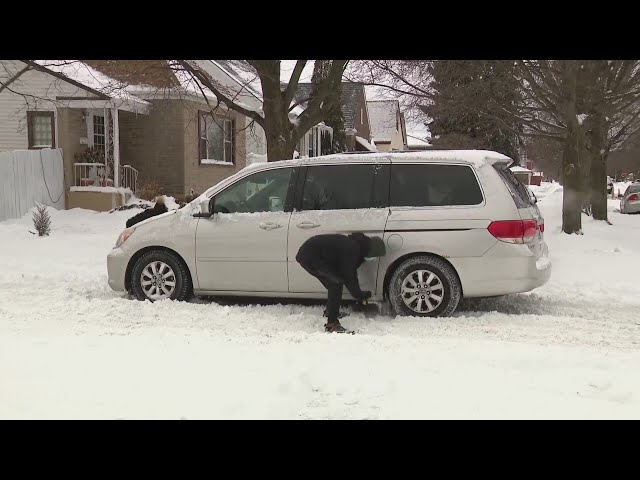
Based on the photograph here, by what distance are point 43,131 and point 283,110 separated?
33.4 ft

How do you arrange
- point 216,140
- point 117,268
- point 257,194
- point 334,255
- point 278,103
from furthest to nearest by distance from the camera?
point 216,140, point 278,103, point 117,268, point 257,194, point 334,255

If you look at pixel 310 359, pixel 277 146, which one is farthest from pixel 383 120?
pixel 310 359

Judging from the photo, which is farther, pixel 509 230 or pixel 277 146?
pixel 277 146

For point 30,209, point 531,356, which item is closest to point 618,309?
point 531,356

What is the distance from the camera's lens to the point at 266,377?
4.58m

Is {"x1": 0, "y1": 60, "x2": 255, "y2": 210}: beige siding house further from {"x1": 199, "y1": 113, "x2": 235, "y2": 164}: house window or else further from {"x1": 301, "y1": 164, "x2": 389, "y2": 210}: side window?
{"x1": 301, "y1": 164, "x2": 389, "y2": 210}: side window

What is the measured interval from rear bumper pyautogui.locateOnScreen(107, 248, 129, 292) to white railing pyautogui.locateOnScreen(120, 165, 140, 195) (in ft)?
43.3

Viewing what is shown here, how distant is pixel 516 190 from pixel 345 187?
1889 mm

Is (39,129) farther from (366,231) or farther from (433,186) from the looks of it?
(433,186)

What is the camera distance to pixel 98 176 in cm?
2047

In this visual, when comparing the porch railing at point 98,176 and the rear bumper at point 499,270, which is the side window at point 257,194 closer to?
the rear bumper at point 499,270

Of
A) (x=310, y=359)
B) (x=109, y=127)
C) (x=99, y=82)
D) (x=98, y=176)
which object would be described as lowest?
(x=310, y=359)

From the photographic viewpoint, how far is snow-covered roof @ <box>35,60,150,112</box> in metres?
18.8

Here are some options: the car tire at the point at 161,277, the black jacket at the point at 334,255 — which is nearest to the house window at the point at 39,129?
the car tire at the point at 161,277
